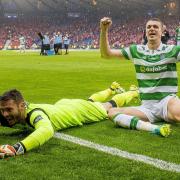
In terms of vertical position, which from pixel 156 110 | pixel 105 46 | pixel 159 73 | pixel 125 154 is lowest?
pixel 125 154

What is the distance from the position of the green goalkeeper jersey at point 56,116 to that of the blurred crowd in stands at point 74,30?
205 feet

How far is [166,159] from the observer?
4.45 metres

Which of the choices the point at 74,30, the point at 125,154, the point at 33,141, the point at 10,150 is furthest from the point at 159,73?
the point at 74,30

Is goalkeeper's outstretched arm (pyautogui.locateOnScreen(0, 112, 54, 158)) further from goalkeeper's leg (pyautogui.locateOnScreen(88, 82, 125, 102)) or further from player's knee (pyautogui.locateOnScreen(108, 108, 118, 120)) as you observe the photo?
goalkeeper's leg (pyautogui.locateOnScreen(88, 82, 125, 102))

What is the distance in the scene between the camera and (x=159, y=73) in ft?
21.1

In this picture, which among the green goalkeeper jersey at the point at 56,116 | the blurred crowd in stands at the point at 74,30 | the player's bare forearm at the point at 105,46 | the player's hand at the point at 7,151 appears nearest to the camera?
the player's hand at the point at 7,151

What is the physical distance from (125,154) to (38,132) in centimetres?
90

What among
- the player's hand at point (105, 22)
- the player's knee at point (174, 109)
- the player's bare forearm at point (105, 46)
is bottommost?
the player's knee at point (174, 109)

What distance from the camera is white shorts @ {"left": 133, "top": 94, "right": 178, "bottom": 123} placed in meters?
6.31

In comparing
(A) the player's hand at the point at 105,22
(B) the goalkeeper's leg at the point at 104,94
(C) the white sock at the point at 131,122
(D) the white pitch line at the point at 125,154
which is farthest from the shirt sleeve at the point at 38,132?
(B) the goalkeeper's leg at the point at 104,94

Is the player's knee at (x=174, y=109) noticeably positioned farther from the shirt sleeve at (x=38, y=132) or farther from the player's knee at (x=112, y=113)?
the shirt sleeve at (x=38, y=132)

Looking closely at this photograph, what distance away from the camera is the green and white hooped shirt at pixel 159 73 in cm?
640

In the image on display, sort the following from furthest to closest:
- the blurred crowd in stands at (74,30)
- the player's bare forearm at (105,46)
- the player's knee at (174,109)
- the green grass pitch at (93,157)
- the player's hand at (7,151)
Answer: the blurred crowd in stands at (74,30), the player's bare forearm at (105,46), the player's knee at (174,109), the player's hand at (7,151), the green grass pitch at (93,157)

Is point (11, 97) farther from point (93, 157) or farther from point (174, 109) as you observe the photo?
point (174, 109)
